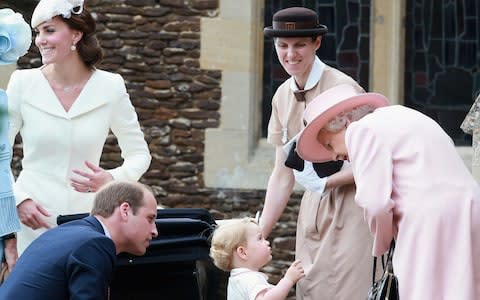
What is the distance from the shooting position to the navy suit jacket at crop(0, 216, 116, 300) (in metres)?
5.43

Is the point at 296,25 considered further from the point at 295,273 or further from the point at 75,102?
the point at 295,273

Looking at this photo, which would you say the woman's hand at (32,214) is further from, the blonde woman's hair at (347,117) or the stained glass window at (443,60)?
the stained glass window at (443,60)

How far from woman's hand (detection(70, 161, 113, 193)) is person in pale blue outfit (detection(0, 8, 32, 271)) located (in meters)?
0.36

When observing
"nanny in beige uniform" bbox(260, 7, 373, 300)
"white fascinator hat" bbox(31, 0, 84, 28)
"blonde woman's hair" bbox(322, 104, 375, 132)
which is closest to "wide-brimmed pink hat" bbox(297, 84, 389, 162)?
"blonde woman's hair" bbox(322, 104, 375, 132)

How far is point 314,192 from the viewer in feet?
23.4

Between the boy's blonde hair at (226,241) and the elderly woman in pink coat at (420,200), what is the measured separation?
3.73 feet

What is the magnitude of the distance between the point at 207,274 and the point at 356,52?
4.35 m

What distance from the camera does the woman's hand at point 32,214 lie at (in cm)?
682

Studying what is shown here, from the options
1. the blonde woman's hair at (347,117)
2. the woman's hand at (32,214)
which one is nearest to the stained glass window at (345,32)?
the woman's hand at (32,214)

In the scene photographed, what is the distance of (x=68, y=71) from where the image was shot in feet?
23.4

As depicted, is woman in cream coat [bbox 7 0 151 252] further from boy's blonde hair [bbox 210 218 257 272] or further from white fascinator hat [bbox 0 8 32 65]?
boy's blonde hair [bbox 210 218 257 272]

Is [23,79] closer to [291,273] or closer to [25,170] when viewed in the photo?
[25,170]

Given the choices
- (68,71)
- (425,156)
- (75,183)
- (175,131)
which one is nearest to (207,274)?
(75,183)

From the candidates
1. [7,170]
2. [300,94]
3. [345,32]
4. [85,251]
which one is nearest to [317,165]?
[300,94]
